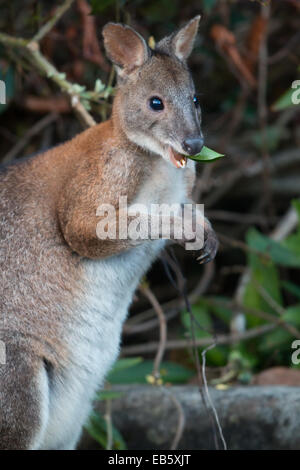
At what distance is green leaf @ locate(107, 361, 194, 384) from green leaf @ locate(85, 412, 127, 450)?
A: 0.75 metres

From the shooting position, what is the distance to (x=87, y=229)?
3.49m

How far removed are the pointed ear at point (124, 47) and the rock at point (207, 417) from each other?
2.12 m

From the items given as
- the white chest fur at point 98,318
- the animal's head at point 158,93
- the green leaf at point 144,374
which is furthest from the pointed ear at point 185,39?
the green leaf at point 144,374

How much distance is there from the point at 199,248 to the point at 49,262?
0.81 meters

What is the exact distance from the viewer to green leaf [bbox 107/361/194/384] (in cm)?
534

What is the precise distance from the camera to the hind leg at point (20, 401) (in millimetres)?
3342

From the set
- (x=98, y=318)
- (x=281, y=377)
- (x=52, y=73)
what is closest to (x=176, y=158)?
(x=98, y=318)

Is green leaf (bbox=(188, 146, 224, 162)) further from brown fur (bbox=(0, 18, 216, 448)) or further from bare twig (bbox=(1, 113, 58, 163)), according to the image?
bare twig (bbox=(1, 113, 58, 163))

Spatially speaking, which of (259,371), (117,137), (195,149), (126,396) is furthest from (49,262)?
(259,371)

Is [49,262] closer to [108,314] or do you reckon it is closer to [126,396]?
[108,314]

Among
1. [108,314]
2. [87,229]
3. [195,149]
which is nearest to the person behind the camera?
[195,149]

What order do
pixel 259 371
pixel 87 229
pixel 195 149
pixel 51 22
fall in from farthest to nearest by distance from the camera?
1. pixel 259 371
2. pixel 51 22
3. pixel 87 229
4. pixel 195 149

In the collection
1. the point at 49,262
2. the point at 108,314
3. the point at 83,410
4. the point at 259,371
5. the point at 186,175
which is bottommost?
the point at 259,371

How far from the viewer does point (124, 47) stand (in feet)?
12.0
